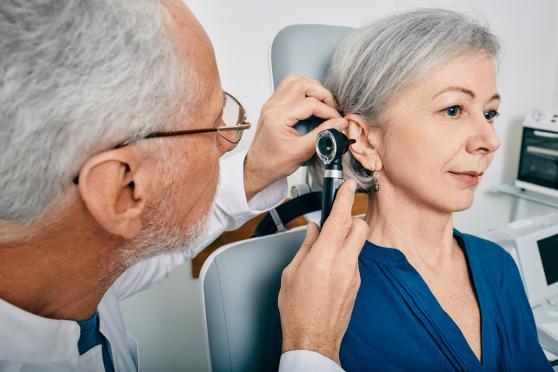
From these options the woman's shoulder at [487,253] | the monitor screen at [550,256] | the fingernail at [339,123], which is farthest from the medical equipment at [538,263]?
the fingernail at [339,123]

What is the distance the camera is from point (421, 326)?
2.68 ft

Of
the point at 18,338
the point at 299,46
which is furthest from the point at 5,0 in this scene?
the point at 299,46

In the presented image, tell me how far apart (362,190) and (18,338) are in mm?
729

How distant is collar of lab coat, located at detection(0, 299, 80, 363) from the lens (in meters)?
0.60

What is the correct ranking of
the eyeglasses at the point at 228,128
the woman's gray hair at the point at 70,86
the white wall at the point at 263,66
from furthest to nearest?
1. the white wall at the point at 263,66
2. the eyeglasses at the point at 228,128
3. the woman's gray hair at the point at 70,86

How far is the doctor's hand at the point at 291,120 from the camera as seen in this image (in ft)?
2.92

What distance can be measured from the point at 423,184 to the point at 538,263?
2.39ft

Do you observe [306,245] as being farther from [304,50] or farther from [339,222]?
[304,50]

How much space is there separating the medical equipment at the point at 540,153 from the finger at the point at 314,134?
149 centimetres

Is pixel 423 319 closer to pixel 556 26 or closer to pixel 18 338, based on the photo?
pixel 18 338

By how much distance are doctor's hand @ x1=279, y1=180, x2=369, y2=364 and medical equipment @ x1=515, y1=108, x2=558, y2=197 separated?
166cm

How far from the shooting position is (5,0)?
43 centimetres

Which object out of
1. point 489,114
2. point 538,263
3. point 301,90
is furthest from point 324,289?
point 538,263

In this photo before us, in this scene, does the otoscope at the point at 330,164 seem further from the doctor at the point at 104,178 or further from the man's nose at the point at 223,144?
the man's nose at the point at 223,144
